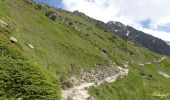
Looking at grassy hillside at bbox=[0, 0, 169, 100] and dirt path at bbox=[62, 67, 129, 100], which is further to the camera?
dirt path at bbox=[62, 67, 129, 100]

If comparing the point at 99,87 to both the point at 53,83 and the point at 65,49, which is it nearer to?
the point at 65,49

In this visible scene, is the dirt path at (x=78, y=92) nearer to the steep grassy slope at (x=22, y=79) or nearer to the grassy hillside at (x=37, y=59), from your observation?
the grassy hillside at (x=37, y=59)

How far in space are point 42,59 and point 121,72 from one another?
3266 centimetres

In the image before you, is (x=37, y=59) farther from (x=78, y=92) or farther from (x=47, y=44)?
(x=47, y=44)

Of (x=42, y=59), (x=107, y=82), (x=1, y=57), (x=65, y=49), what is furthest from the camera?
(x=65, y=49)

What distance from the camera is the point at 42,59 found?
59.0m

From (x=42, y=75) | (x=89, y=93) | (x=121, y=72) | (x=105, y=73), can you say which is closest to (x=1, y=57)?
(x=42, y=75)

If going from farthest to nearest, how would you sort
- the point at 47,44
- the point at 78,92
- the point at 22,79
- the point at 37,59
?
the point at 47,44 < the point at 78,92 < the point at 37,59 < the point at 22,79

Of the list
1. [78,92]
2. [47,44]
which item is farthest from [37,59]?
[47,44]

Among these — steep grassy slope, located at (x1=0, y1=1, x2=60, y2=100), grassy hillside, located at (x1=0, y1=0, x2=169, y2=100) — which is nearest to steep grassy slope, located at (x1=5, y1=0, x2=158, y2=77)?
grassy hillside, located at (x1=0, y1=0, x2=169, y2=100)

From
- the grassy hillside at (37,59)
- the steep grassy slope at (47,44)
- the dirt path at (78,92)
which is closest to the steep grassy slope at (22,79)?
the grassy hillside at (37,59)

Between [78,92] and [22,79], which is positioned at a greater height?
[78,92]

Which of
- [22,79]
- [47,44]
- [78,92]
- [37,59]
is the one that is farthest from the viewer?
[47,44]

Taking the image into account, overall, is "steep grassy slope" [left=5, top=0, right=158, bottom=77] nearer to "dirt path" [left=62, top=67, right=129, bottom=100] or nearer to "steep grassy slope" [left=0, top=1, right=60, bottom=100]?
"dirt path" [left=62, top=67, right=129, bottom=100]
